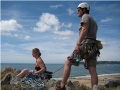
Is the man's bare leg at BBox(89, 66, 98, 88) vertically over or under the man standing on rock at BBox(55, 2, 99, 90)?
under

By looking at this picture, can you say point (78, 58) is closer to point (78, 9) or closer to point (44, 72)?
point (78, 9)

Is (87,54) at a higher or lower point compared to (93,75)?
higher

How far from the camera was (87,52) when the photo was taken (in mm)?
5965

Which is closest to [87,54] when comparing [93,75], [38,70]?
[93,75]

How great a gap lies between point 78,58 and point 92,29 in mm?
757

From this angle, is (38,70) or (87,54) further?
(38,70)

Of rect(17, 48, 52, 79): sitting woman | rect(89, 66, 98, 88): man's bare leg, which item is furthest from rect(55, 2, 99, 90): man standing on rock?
rect(17, 48, 52, 79): sitting woman

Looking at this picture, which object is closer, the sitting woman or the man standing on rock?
the man standing on rock

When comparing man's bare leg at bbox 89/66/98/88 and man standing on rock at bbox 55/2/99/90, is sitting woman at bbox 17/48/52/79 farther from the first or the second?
man's bare leg at bbox 89/66/98/88

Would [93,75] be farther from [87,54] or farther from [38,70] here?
[38,70]

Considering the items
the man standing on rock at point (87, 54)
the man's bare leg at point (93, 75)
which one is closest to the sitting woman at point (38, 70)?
the man standing on rock at point (87, 54)

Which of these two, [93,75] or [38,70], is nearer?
[93,75]

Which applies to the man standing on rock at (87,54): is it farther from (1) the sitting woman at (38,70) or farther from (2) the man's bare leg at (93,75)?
(1) the sitting woman at (38,70)

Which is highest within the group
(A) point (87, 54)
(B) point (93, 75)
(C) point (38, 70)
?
(A) point (87, 54)
